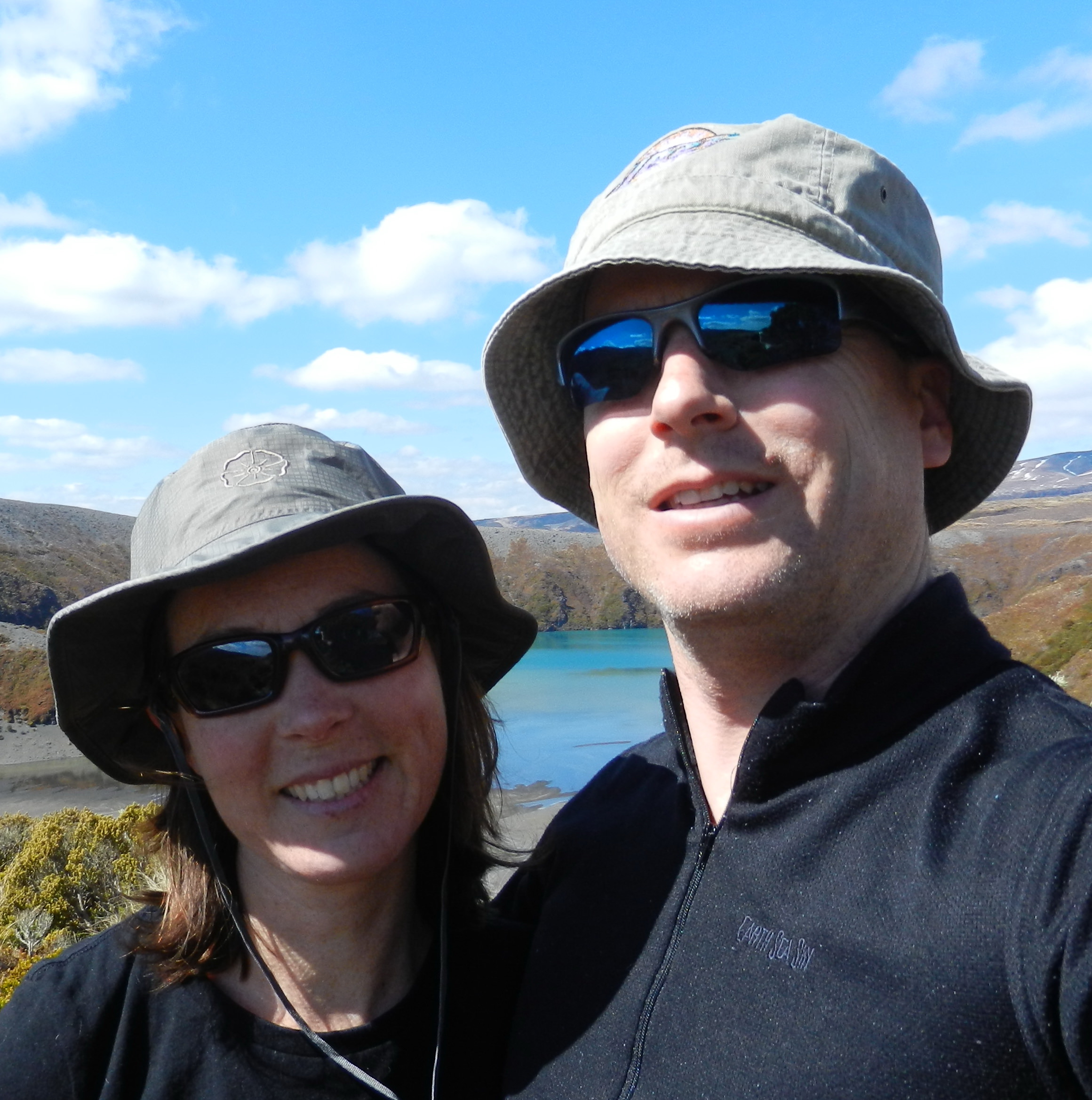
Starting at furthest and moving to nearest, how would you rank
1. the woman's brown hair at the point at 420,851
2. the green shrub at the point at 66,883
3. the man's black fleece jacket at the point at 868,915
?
1. the green shrub at the point at 66,883
2. the woman's brown hair at the point at 420,851
3. the man's black fleece jacket at the point at 868,915

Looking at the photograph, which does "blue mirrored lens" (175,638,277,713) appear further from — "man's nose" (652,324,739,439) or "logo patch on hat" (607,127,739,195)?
"logo patch on hat" (607,127,739,195)

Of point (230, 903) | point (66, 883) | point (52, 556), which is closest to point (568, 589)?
point (52, 556)

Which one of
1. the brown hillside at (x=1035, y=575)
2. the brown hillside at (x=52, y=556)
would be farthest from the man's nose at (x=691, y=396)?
the brown hillside at (x=52, y=556)

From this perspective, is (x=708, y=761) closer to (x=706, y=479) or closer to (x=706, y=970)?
(x=706, y=970)

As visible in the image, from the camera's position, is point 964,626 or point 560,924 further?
point 560,924

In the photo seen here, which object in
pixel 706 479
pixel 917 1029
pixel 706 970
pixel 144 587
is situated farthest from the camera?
pixel 144 587

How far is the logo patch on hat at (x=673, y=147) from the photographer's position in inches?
77.8

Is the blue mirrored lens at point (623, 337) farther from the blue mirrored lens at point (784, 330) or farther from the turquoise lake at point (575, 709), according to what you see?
the turquoise lake at point (575, 709)

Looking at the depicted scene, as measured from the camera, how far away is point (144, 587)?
1979 mm

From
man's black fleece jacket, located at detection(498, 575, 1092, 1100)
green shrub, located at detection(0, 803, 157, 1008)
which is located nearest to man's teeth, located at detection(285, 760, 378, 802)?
man's black fleece jacket, located at detection(498, 575, 1092, 1100)

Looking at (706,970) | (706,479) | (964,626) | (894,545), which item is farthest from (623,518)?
(706,970)

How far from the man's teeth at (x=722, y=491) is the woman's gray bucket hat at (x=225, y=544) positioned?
607mm

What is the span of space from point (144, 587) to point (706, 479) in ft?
3.95

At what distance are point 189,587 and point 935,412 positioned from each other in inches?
67.9
